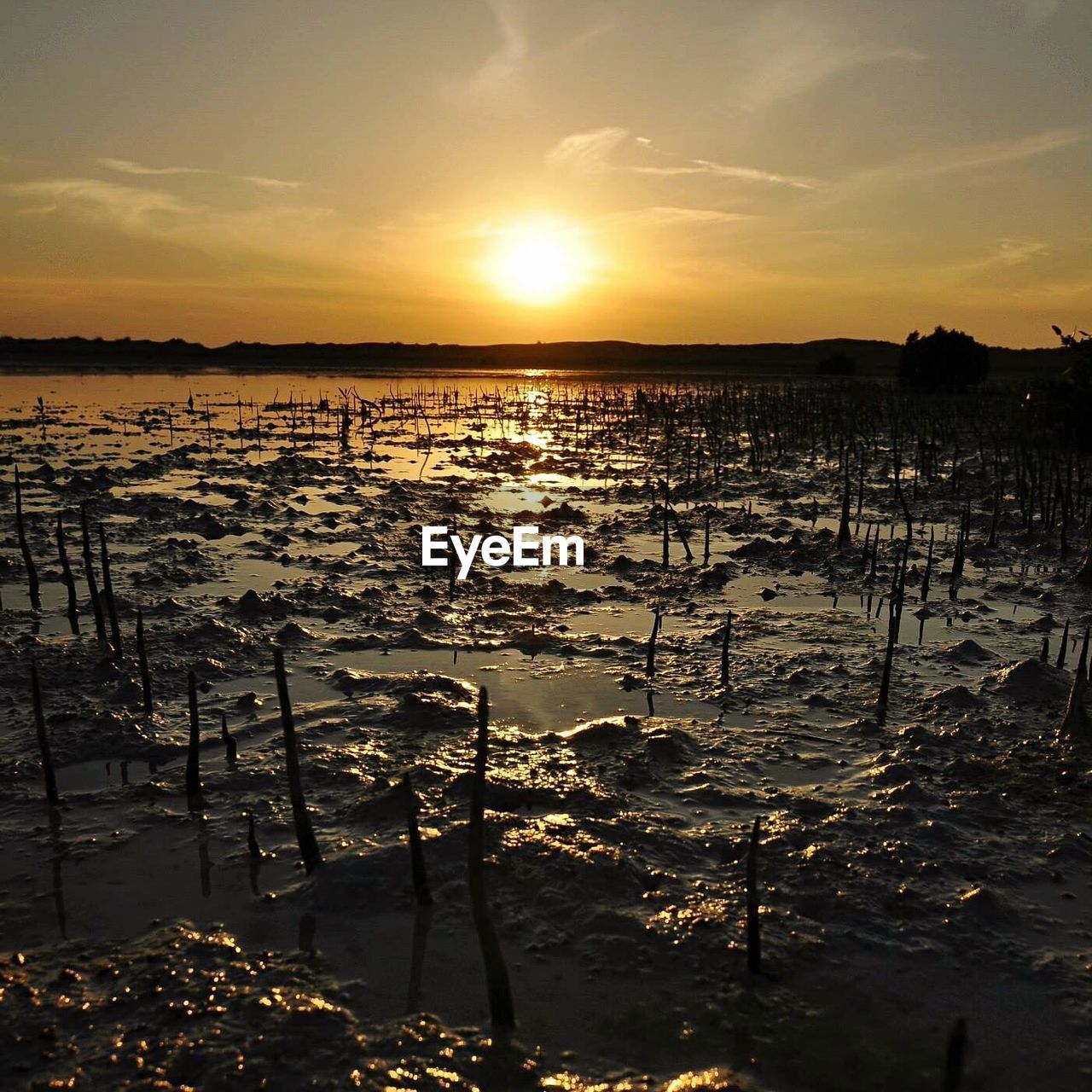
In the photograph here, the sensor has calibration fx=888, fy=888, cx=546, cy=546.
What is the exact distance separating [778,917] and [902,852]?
3.05ft

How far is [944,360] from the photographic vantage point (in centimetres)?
3556

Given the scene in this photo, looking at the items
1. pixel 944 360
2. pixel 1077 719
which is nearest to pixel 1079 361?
pixel 1077 719

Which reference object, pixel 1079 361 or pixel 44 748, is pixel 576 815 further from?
pixel 1079 361

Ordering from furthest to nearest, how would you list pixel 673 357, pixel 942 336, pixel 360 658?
1. pixel 673 357
2. pixel 942 336
3. pixel 360 658

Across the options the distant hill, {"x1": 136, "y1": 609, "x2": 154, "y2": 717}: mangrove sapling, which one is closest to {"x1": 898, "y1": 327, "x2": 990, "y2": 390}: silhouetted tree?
the distant hill

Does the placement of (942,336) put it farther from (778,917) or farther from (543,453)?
(778,917)

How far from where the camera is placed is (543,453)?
21.4 meters

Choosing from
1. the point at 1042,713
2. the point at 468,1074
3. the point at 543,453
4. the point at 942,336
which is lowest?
the point at 468,1074

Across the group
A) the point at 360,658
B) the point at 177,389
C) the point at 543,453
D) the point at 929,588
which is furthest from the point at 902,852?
the point at 177,389

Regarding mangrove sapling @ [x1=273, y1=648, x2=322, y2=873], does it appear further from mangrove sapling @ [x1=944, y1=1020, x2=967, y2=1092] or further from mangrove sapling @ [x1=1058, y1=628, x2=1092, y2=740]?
mangrove sapling @ [x1=1058, y1=628, x2=1092, y2=740]
